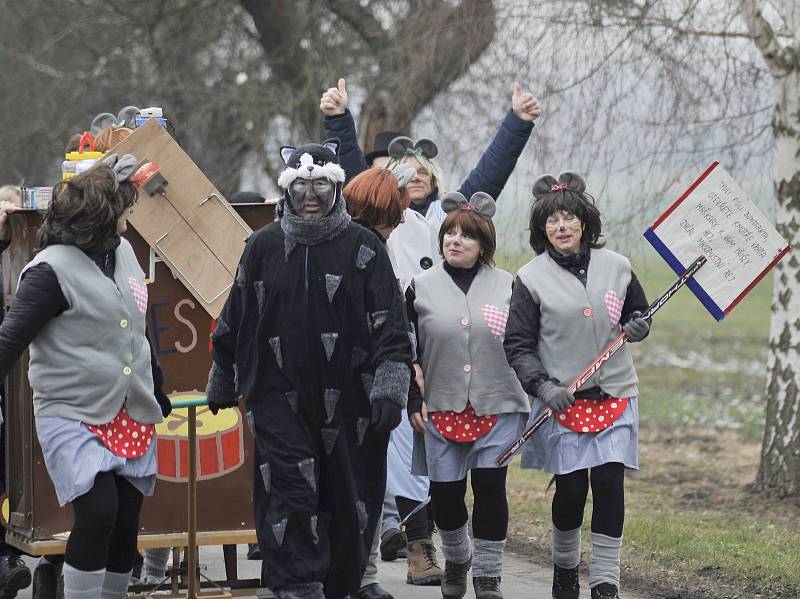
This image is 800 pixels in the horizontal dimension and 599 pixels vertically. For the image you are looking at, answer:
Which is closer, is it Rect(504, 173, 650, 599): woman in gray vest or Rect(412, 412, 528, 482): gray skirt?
Rect(504, 173, 650, 599): woman in gray vest

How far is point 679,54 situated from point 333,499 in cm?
503

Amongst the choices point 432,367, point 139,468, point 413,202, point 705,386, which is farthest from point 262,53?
point 139,468

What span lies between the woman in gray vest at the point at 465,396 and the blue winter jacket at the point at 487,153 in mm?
939

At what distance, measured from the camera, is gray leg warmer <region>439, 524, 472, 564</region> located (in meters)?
6.44

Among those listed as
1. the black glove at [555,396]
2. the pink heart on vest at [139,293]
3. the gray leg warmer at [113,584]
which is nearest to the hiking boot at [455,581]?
the black glove at [555,396]

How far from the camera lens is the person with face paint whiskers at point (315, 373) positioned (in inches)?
209

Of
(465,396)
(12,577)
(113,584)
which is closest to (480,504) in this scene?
(465,396)

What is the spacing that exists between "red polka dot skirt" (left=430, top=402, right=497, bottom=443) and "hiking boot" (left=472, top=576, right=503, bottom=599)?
0.58 m

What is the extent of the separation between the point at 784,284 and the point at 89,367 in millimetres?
5695

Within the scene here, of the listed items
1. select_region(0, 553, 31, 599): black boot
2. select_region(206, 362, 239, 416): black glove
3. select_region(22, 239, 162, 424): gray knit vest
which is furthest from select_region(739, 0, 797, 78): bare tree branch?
select_region(0, 553, 31, 599): black boot

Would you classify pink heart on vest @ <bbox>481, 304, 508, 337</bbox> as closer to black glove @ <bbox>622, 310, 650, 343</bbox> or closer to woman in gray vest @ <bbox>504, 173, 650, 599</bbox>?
woman in gray vest @ <bbox>504, 173, 650, 599</bbox>

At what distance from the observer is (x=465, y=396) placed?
635cm

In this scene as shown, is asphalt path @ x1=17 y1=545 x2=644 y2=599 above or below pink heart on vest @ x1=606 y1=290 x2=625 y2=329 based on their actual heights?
below

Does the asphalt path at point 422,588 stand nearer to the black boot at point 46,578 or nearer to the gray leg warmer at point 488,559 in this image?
the gray leg warmer at point 488,559
